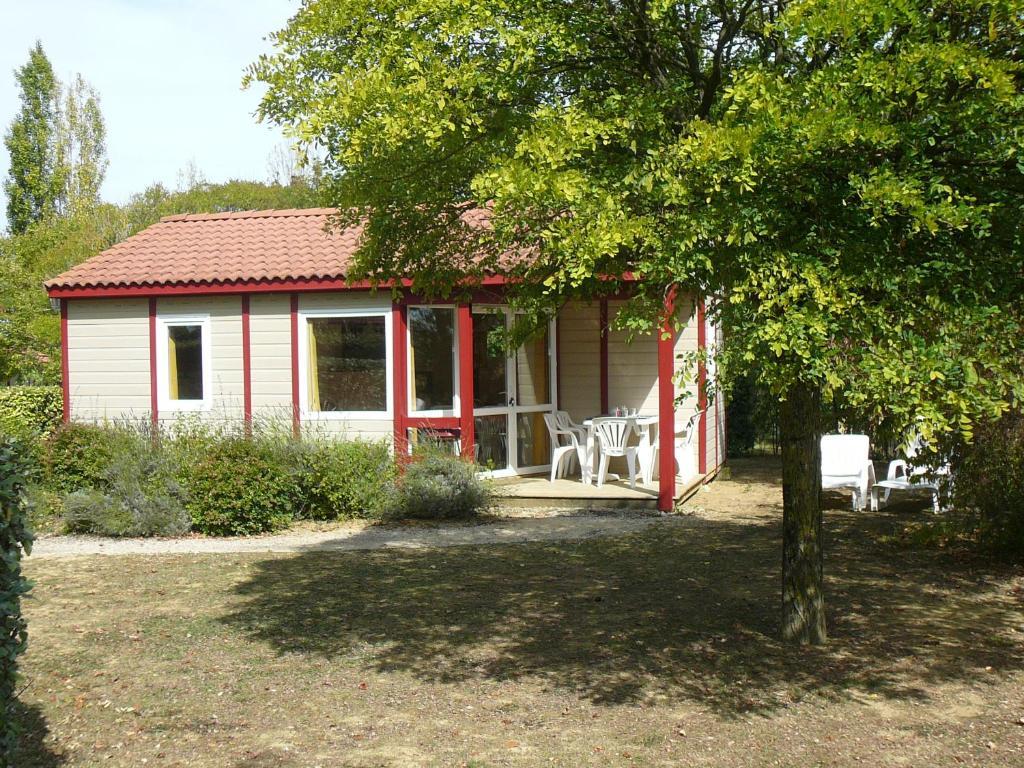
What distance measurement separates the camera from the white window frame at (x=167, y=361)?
1439 cm

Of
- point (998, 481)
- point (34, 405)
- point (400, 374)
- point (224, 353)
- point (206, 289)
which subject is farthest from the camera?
point (34, 405)

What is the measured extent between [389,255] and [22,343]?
60.3ft

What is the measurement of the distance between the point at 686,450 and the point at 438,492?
407cm

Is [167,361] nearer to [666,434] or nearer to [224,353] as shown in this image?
[224,353]

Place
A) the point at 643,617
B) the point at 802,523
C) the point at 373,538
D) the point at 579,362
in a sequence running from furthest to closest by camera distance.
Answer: the point at 579,362, the point at 373,538, the point at 643,617, the point at 802,523

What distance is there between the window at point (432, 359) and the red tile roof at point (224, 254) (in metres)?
1.21

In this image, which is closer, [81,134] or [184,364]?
[184,364]

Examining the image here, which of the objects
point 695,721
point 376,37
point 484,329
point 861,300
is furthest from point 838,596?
point 484,329

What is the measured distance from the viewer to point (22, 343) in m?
22.9

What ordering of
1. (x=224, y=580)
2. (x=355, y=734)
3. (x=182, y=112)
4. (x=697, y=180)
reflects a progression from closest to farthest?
(x=697, y=180) → (x=355, y=734) → (x=224, y=580) → (x=182, y=112)

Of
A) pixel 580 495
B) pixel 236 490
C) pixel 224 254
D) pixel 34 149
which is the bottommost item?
pixel 580 495

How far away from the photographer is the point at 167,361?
14602 millimetres

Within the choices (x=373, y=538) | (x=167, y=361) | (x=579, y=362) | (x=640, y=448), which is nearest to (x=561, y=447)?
(x=640, y=448)

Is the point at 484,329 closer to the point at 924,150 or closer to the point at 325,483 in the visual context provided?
the point at 325,483
